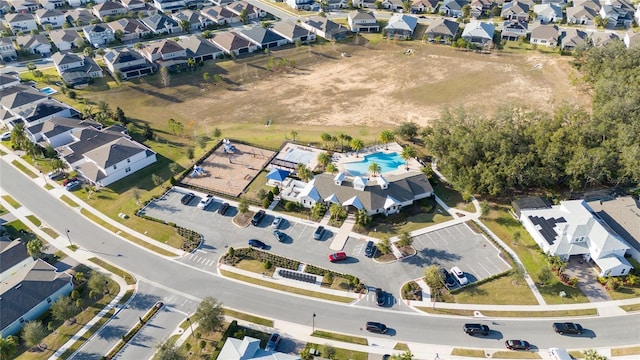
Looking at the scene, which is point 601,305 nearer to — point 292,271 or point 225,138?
point 292,271

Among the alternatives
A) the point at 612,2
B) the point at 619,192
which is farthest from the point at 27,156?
the point at 612,2

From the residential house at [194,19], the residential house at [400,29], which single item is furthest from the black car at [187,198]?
the residential house at [400,29]

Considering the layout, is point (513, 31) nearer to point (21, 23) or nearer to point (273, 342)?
point (273, 342)

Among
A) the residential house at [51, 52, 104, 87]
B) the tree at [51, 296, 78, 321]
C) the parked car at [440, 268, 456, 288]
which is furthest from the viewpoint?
the residential house at [51, 52, 104, 87]

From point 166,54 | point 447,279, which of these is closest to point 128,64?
point 166,54

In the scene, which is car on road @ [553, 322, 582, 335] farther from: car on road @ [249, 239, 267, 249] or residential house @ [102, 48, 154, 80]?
residential house @ [102, 48, 154, 80]

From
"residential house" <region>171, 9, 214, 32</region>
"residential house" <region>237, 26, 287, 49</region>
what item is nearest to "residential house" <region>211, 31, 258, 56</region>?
"residential house" <region>237, 26, 287, 49</region>
